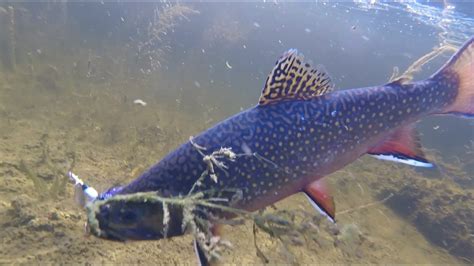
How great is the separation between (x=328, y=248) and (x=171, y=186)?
350 centimetres

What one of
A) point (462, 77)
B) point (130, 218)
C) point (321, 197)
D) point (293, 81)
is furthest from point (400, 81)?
point (130, 218)

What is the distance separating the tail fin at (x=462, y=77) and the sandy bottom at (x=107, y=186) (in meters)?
1.68

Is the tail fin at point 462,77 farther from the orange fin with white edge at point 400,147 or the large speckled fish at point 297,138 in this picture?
the orange fin with white edge at point 400,147

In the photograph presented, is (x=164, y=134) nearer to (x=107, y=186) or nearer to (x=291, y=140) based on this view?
(x=107, y=186)

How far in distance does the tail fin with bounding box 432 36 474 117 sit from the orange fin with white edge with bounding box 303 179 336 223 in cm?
161

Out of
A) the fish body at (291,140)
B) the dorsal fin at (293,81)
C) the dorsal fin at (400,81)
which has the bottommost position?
the fish body at (291,140)

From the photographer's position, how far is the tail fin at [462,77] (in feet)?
11.8

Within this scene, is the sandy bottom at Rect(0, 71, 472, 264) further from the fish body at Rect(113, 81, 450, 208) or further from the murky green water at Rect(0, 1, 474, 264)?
the fish body at Rect(113, 81, 450, 208)

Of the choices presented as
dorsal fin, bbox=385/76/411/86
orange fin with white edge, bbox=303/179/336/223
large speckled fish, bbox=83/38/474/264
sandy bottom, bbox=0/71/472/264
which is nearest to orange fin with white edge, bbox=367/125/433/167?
large speckled fish, bbox=83/38/474/264

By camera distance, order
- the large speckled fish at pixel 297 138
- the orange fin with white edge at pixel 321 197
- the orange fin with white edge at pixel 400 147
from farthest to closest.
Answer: the orange fin with white edge at pixel 400 147 → the orange fin with white edge at pixel 321 197 → the large speckled fish at pixel 297 138

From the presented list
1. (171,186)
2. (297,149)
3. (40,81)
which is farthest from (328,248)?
(40,81)

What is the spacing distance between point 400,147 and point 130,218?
273 cm

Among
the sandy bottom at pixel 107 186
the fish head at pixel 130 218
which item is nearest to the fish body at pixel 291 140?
the fish head at pixel 130 218

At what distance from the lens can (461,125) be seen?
76.9 ft
